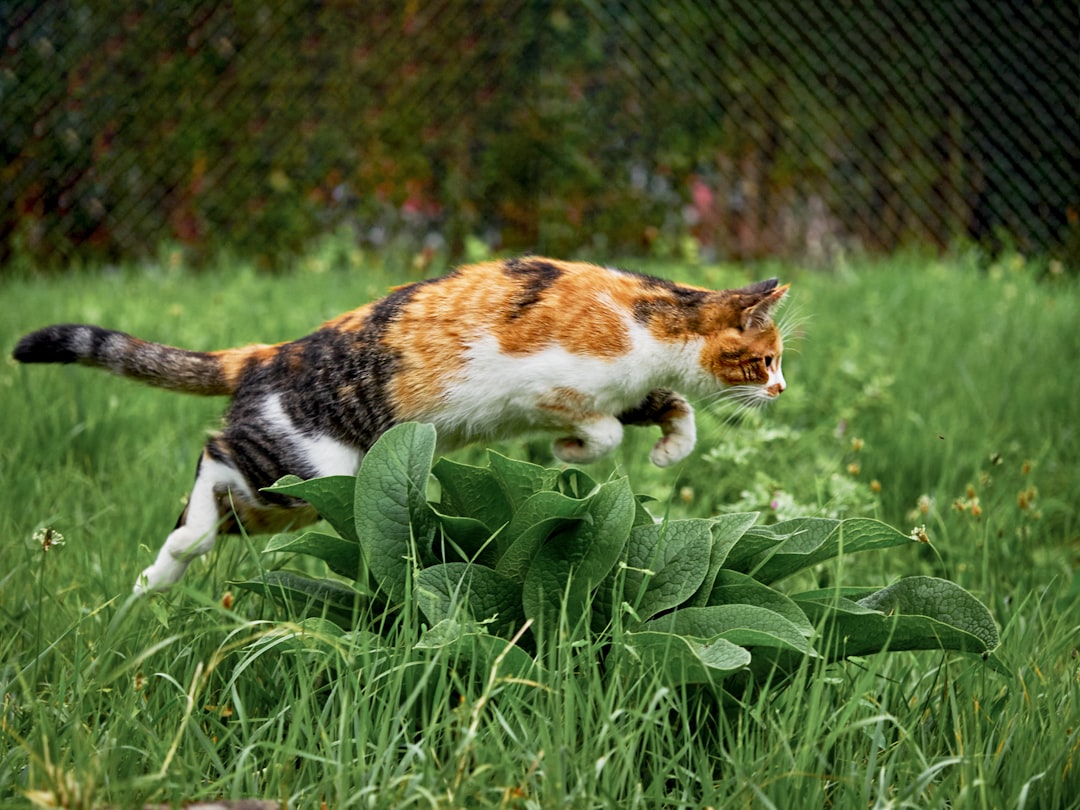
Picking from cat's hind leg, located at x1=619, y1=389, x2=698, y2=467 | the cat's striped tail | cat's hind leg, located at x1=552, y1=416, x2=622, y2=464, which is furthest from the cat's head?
the cat's striped tail

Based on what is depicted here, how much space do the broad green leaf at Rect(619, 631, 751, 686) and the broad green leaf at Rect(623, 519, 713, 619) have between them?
0.10m


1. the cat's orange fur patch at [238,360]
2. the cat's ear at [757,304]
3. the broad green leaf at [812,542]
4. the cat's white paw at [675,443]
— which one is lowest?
the broad green leaf at [812,542]

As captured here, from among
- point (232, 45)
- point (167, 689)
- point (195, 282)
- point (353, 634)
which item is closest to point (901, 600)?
point (353, 634)

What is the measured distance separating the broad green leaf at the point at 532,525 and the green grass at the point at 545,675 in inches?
8.1

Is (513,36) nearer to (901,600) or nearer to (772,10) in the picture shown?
(772,10)

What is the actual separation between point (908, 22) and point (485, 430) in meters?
6.44

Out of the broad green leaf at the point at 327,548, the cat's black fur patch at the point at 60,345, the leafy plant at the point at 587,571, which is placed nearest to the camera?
the leafy plant at the point at 587,571

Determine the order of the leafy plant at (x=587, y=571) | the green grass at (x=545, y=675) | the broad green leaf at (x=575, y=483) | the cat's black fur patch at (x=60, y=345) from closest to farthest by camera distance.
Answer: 1. the green grass at (x=545, y=675)
2. the leafy plant at (x=587, y=571)
3. the broad green leaf at (x=575, y=483)
4. the cat's black fur patch at (x=60, y=345)

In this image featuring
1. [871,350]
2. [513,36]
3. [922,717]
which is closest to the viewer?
[922,717]

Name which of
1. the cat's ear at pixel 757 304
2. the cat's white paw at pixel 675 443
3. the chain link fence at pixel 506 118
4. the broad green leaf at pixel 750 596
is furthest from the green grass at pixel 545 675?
the chain link fence at pixel 506 118

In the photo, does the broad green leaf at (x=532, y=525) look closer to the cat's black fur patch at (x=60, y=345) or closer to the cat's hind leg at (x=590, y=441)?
the cat's hind leg at (x=590, y=441)

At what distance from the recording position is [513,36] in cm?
730

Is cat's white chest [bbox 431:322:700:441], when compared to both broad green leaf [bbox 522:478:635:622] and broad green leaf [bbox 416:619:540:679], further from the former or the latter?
broad green leaf [bbox 416:619:540:679]

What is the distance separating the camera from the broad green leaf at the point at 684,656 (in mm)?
1906
